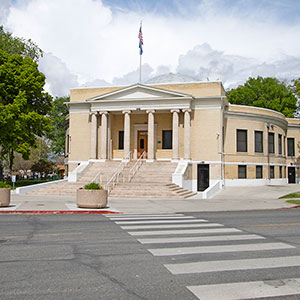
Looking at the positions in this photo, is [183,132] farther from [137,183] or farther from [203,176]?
[137,183]

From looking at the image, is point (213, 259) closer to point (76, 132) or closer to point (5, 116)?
point (5, 116)

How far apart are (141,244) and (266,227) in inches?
196

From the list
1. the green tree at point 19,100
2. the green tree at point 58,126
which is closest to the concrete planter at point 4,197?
the green tree at point 19,100

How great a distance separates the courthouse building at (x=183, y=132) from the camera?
3461cm

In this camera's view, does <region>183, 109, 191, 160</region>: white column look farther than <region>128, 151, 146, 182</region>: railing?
Yes

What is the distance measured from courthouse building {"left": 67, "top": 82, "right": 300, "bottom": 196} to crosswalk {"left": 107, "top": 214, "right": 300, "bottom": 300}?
20.5 m

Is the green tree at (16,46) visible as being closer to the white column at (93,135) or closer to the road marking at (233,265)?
the white column at (93,135)

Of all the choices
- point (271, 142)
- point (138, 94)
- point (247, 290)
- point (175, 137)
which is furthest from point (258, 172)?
point (247, 290)

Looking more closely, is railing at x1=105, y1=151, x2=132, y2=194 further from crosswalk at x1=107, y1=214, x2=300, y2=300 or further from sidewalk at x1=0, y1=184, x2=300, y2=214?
crosswalk at x1=107, y1=214, x2=300, y2=300

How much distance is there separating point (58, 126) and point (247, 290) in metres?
69.8

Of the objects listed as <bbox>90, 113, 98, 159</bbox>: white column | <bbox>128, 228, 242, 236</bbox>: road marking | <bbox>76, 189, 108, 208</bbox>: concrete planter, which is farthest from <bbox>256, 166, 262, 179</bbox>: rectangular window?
<bbox>128, 228, 242, 236</bbox>: road marking

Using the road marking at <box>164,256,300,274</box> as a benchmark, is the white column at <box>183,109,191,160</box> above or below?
above

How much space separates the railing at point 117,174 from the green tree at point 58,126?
36.1 meters

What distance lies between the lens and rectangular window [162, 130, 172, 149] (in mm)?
37062
